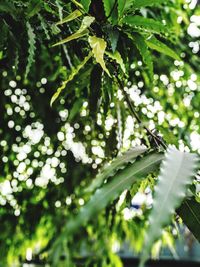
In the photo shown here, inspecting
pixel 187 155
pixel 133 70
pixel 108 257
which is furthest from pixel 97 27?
pixel 108 257

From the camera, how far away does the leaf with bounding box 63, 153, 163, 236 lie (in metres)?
0.28

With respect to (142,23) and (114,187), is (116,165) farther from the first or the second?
(142,23)

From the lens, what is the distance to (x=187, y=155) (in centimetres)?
35

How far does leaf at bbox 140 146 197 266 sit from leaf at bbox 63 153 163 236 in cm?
3

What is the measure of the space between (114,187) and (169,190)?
0.05 m

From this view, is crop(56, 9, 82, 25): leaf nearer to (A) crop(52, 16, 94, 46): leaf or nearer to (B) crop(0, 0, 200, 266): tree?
(A) crop(52, 16, 94, 46): leaf

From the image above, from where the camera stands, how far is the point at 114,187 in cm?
33

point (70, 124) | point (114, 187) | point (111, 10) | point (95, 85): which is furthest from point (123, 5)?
point (70, 124)

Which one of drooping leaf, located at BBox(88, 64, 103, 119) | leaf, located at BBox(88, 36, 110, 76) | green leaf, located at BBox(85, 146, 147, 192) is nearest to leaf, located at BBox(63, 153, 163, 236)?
green leaf, located at BBox(85, 146, 147, 192)

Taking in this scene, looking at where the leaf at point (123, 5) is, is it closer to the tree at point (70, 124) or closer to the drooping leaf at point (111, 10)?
the drooping leaf at point (111, 10)

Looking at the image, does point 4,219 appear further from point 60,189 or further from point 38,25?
point 38,25

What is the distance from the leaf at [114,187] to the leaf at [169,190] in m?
0.03

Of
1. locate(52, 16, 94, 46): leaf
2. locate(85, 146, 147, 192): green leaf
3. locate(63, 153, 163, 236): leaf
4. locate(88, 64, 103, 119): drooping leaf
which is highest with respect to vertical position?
locate(52, 16, 94, 46): leaf

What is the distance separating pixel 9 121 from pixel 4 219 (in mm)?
317
